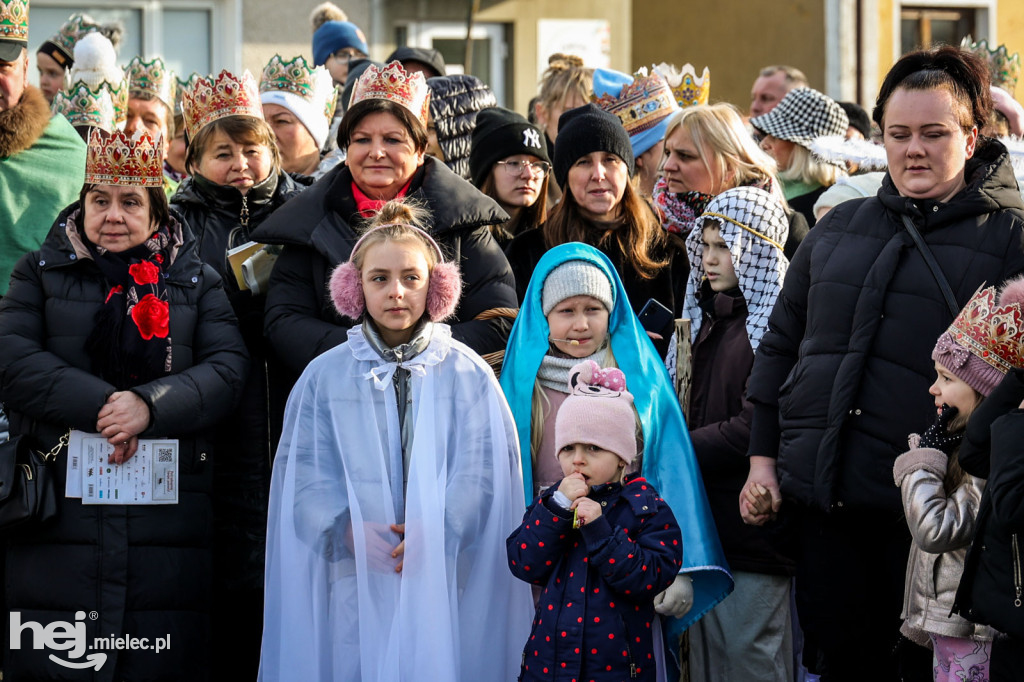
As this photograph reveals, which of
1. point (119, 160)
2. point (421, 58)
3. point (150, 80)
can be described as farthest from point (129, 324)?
point (421, 58)

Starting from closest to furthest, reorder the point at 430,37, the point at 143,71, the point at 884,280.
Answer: the point at 884,280
the point at 143,71
the point at 430,37

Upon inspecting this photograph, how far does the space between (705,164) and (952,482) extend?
2038mm

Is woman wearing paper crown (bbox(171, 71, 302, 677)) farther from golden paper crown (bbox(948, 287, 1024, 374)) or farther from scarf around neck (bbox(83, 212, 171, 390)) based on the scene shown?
golden paper crown (bbox(948, 287, 1024, 374))

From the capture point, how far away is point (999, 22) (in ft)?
49.3

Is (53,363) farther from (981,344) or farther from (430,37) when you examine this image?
(430,37)

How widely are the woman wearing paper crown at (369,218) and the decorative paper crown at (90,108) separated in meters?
2.23

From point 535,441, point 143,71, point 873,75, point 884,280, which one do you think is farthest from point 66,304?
point 873,75

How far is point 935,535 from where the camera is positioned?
3734 mm

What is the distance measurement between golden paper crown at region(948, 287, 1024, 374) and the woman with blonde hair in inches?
64.6

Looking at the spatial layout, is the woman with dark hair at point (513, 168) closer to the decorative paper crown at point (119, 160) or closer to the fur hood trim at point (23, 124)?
the decorative paper crown at point (119, 160)

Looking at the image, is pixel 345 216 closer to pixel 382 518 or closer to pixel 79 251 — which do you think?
pixel 79 251

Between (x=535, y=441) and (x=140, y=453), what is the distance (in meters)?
1.40

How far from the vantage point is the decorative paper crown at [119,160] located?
4.92 m

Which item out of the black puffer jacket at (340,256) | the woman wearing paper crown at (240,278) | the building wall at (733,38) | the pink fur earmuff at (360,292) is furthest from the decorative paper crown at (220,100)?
the building wall at (733,38)
